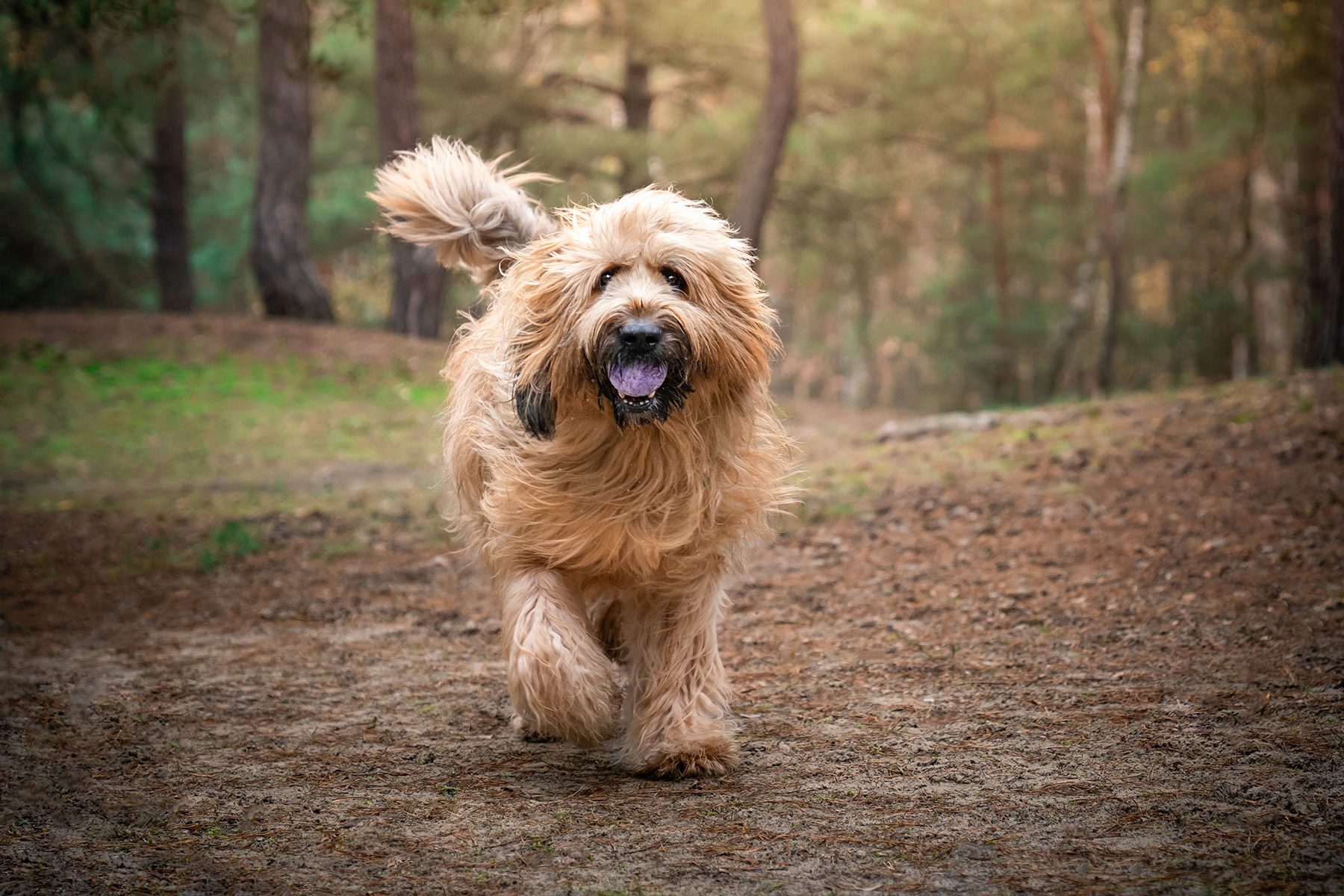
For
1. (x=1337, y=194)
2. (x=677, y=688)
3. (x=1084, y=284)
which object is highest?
(x=1337, y=194)

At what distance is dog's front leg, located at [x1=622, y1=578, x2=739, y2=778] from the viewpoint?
4.06 meters

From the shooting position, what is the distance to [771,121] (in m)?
14.9

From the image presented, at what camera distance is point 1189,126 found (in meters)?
27.1

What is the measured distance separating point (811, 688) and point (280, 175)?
1386cm

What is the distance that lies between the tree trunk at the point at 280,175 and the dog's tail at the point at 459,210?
12077mm

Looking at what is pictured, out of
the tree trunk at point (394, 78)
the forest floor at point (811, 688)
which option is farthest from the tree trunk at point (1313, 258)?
the tree trunk at point (394, 78)

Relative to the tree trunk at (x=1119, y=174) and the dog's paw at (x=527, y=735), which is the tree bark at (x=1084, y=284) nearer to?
the tree trunk at (x=1119, y=174)

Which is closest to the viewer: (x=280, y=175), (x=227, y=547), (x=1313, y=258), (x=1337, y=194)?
(x=227, y=547)

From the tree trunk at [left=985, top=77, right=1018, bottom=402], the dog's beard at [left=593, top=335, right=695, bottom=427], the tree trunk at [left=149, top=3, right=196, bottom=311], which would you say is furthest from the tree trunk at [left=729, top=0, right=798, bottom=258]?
the dog's beard at [left=593, top=335, right=695, bottom=427]

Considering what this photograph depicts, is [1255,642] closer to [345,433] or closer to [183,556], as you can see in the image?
[183,556]

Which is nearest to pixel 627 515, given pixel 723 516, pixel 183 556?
pixel 723 516

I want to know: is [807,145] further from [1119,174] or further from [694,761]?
[694,761]

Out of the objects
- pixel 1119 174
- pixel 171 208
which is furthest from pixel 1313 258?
pixel 171 208

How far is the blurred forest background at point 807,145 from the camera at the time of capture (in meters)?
16.5
